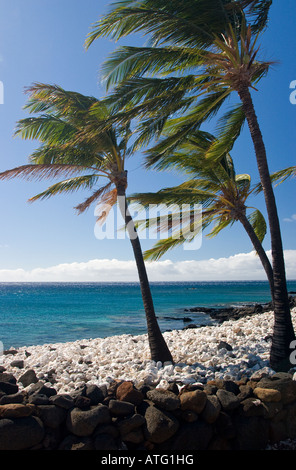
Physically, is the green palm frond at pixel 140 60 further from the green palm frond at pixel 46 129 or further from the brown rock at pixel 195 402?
the brown rock at pixel 195 402

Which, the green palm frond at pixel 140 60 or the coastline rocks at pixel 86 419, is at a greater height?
the green palm frond at pixel 140 60

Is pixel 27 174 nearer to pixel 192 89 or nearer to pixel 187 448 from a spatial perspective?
pixel 192 89

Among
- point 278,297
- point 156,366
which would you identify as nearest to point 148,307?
point 156,366

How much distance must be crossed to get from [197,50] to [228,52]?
846 mm

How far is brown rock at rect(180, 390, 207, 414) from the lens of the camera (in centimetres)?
459

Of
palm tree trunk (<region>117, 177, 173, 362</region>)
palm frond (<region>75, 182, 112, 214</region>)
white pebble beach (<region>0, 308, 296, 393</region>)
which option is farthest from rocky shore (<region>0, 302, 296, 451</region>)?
palm frond (<region>75, 182, 112, 214</region>)

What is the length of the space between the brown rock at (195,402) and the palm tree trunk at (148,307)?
309 centimetres

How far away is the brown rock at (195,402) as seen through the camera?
15.1 ft

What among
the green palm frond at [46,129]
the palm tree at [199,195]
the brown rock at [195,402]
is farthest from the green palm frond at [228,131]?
the brown rock at [195,402]

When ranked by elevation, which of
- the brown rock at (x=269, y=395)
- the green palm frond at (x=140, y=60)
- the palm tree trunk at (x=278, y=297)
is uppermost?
the green palm frond at (x=140, y=60)

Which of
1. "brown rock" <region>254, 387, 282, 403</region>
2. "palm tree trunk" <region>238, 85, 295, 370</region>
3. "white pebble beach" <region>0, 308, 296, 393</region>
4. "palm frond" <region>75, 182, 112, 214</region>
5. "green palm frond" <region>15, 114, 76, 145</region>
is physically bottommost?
"white pebble beach" <region>0, 308, 296, 393</region>

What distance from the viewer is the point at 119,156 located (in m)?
Result: 8.97

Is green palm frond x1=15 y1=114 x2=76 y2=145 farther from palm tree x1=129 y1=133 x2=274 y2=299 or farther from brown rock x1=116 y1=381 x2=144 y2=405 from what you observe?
brown rock x1=116 y1=381 x2=144 y2=405

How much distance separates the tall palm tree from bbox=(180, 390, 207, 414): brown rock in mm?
2847
